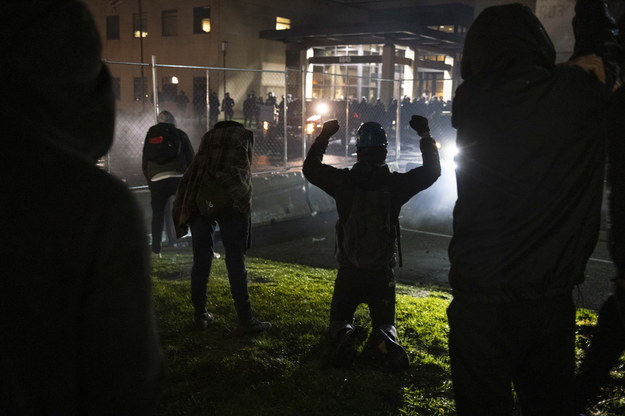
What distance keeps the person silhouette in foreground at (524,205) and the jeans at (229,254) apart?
2.92 metres

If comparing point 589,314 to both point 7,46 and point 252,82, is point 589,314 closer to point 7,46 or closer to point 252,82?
point 7,46

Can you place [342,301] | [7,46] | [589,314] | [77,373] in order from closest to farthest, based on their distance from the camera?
[7,46], [77,373], [342,301], [589,314]

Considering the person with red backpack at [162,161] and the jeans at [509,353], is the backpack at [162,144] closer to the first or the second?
the person with red backpack at [162,161]

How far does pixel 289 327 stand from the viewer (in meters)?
5.38

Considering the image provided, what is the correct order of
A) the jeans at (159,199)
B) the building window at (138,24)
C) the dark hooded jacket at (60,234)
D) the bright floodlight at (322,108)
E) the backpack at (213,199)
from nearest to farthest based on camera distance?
the dark hooded jacket at (60,234) < the backpack at (213,199) < the jeans at (159,199) < the bright floodlight at (322,108) < the building window at (138,24)

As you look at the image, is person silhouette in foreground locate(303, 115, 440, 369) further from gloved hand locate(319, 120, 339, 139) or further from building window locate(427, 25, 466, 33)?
building window locate(427, 25, 466, 33)

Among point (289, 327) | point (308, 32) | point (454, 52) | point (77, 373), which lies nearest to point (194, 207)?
point (289, 327)

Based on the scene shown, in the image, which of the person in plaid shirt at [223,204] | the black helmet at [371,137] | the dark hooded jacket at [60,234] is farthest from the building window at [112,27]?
the dark hooded jacket at [60,234]

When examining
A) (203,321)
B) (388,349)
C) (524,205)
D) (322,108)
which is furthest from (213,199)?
(322,108)

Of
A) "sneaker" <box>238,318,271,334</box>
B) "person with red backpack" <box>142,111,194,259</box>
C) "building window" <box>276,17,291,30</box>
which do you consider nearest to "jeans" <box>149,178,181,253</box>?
"person with red backpack" <box>142,111,194,259</box>

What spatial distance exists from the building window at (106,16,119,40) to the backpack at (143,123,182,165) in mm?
39573

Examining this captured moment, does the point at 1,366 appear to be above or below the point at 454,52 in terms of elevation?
below

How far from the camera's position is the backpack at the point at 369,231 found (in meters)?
4.40

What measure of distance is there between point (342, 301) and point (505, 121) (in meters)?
2.60
